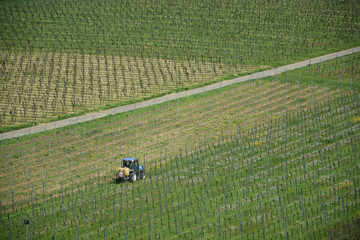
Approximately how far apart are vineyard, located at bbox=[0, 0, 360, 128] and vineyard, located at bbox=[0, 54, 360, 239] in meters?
6.33

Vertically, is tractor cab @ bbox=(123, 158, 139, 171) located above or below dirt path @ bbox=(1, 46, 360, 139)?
below

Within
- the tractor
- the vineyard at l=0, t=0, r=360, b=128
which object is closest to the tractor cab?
the tractor

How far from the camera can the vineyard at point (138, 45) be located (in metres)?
53.0

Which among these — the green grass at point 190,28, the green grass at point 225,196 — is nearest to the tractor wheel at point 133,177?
the green grass at point 225,196

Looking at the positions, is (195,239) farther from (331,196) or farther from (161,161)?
(161,161)

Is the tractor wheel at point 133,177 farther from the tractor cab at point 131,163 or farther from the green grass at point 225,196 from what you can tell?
the tractor cab at point 131,163

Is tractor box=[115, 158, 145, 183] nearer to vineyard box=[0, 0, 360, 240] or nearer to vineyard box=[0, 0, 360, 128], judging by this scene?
vineyard box=[0, 0, 360, 240]

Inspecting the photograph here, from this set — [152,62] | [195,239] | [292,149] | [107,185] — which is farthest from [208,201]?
[152,62]

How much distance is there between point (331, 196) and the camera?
31719mm

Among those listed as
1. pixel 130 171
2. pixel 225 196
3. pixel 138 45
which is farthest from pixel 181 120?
pixel 138 45

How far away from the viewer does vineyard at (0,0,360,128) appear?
2088 inches

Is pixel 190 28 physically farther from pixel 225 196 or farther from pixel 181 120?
pixel 225 196

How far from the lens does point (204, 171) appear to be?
35938 mm

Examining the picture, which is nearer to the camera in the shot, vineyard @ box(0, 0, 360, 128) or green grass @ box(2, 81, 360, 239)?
green grass @ box(2, 81, 360, 239)
